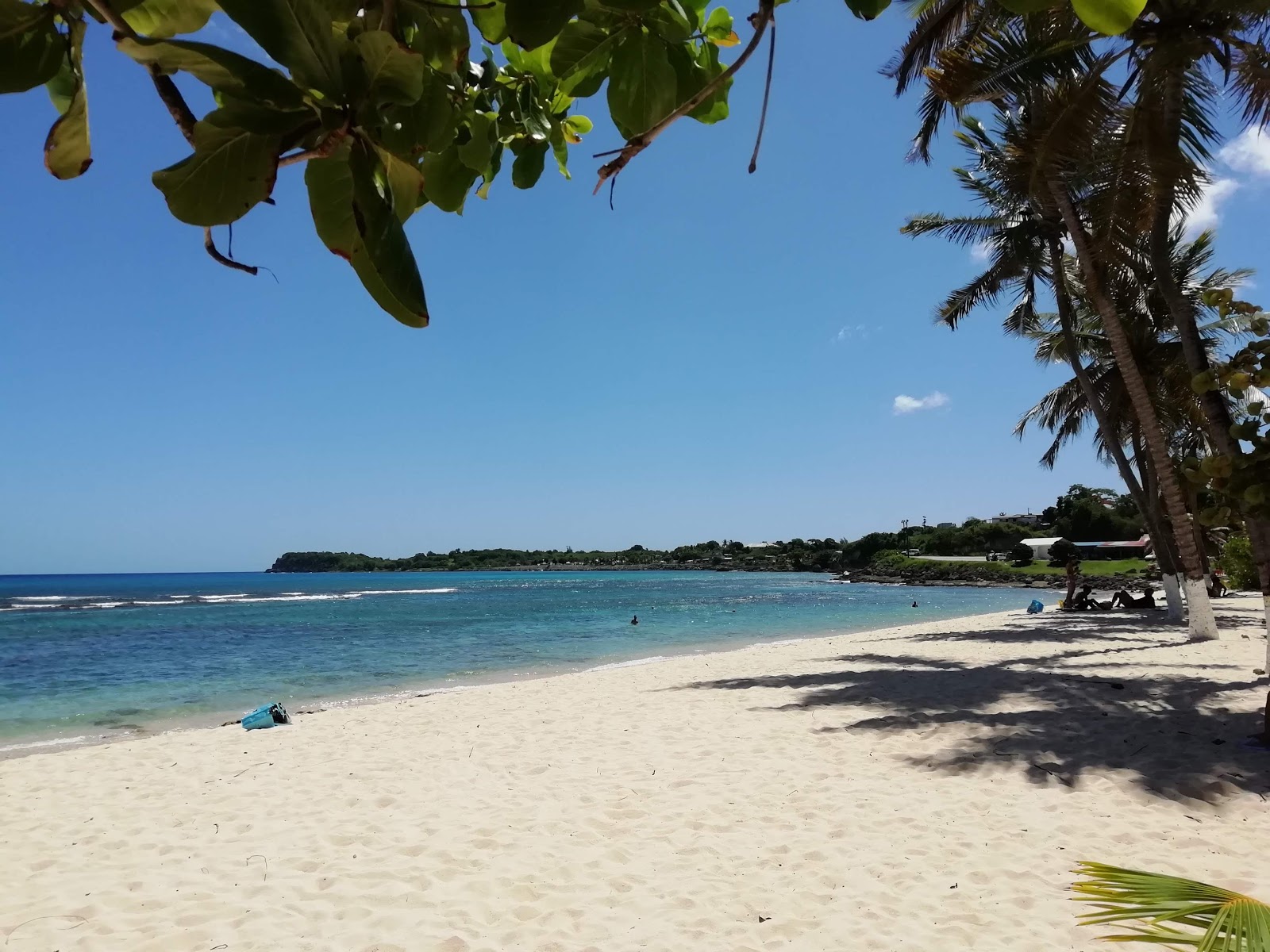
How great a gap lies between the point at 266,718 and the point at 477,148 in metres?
8.75

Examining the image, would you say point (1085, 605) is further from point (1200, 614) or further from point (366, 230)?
point (366, 230)

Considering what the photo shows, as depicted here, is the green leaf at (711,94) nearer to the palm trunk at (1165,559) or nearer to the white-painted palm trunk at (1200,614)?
the white-painted palm trunk at (1200,614)

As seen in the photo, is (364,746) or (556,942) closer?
(556,942)

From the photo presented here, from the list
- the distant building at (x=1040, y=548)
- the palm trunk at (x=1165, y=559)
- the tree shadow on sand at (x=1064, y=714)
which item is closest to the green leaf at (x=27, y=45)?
the tree shadow on sand at (x=1064, y=714)

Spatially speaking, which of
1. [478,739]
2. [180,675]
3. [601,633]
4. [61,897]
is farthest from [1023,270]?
[180,675]

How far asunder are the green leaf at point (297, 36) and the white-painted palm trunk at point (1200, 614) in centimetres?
1282

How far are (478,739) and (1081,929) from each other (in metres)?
4.91

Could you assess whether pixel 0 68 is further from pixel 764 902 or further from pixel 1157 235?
pixel 1157 235

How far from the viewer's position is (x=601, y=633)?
21.0 metres

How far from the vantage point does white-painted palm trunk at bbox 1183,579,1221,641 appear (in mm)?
10227

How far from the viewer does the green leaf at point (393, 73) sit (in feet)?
1.35

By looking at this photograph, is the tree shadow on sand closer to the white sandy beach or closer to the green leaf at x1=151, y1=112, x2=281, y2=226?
the white sandy beach

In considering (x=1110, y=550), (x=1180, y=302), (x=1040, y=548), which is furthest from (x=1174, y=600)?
(x=1040, y=548)

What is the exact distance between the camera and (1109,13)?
0.45 meters
